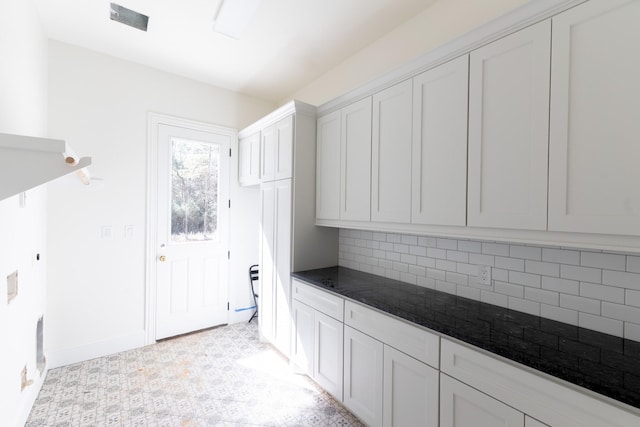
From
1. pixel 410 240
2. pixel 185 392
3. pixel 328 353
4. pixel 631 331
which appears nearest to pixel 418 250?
pixel 410 240

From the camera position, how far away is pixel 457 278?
6.62ft

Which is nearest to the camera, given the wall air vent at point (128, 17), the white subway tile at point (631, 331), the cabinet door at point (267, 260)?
the white subway tile at point (631, 331)

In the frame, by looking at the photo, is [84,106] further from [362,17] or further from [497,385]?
[497,385]

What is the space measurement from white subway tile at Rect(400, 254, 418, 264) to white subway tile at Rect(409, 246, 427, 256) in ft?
0.11

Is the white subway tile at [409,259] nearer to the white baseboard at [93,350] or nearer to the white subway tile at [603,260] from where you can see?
the white subway tile at [603,260]

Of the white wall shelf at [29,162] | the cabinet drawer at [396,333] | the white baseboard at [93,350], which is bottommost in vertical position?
the white baseboard at [93,350]

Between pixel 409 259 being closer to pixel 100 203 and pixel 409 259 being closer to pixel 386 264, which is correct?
pixel 386 264

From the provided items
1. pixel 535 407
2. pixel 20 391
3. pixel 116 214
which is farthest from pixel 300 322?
pixel 116 214

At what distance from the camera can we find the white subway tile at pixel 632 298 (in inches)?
52.3

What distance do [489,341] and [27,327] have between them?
3.02 m

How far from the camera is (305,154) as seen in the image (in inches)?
108

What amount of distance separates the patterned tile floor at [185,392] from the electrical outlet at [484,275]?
1.33m

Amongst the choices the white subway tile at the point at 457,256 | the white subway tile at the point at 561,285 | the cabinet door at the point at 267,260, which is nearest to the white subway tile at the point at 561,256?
the white subway tile at the point at 561,285

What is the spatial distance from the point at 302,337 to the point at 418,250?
1.26m
